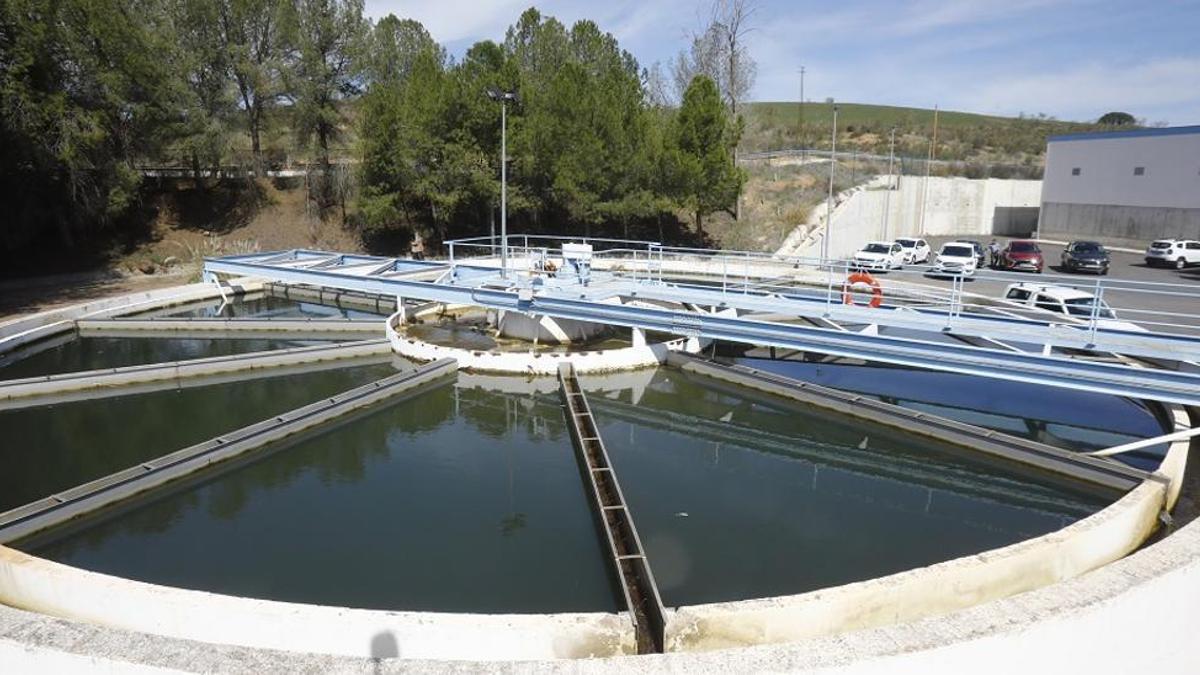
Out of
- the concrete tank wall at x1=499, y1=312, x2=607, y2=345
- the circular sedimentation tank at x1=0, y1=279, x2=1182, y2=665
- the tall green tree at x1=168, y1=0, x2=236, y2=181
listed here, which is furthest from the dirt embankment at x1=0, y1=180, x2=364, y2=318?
the concrete tank wall at x1=499, y1=312, x2=607, y2=345

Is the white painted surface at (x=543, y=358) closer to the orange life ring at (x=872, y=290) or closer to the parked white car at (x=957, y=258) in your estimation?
the orange life ring at (x=872, y=290)

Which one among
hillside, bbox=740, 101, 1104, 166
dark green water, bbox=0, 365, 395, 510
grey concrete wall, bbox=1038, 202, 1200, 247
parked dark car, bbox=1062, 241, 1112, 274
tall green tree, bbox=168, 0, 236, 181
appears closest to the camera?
dark green water, bbox=0, 365, 395, 510

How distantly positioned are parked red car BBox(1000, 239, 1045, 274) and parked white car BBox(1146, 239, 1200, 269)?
6900 mm

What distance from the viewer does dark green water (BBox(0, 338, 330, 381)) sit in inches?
668

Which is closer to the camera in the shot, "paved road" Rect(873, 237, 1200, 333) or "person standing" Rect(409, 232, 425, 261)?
"paved road" Rect(873, 237, 1200, 333)

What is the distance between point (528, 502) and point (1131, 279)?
26949 millimetres

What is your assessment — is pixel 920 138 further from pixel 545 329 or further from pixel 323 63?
pixel 545 329

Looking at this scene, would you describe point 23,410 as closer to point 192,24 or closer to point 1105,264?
point 192,24

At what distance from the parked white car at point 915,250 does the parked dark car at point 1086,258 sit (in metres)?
5.19

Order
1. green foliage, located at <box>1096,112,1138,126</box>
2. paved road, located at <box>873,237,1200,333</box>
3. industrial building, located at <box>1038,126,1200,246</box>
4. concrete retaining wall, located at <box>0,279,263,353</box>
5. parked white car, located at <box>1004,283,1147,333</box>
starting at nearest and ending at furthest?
parked white car, located at <box>1004,283,1147,333</box> → paved road, located at <box>873,237,1200,333</box> → concrete retaining wall, located at <box>0,279,263,353</box> → industrial building, located at <box>1038,126,1200,246</box> → green foliage, located at <box>1096,112,1138,126</box>

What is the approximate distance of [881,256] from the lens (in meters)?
28.2

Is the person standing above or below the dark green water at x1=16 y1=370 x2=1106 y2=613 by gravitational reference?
above

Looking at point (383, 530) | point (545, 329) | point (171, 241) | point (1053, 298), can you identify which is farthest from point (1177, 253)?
point (171, 241)

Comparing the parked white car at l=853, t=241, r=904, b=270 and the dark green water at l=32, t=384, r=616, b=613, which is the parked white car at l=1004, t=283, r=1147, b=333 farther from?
the dark green water at l=32, t=384, r=616, b=613
